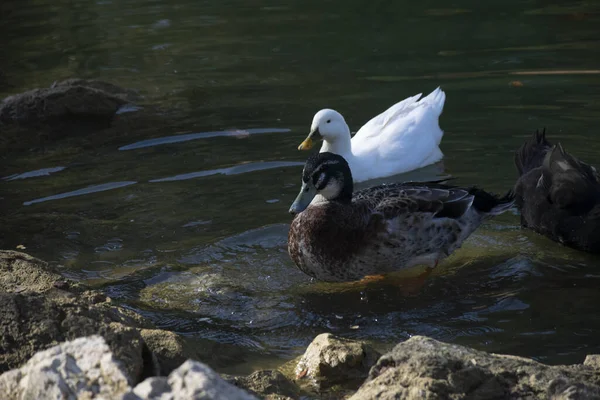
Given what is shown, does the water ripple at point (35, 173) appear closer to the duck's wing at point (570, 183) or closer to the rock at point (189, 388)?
the duck's wing at point (570, 183)

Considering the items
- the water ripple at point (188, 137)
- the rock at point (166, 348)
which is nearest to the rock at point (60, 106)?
the water ripple at point (188, 137)

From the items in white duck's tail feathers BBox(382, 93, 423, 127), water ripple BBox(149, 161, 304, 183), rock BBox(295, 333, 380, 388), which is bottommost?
water ripple BBox(149, 161, 304, 183)

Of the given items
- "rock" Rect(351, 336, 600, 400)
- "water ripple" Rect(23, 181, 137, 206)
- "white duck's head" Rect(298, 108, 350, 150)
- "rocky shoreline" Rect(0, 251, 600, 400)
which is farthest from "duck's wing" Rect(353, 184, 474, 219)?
"water ripple" Rect(23, 181, 137, 206)

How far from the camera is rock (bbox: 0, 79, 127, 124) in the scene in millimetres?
11344

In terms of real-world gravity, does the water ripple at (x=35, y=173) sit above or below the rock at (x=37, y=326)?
below

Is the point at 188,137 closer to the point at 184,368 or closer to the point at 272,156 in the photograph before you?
the point at 272,156

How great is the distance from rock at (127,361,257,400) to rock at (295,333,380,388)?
5.99 ft

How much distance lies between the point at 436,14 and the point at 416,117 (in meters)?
5.65

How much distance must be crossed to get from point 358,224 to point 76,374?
3.39 metres

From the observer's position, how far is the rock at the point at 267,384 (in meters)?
4.22

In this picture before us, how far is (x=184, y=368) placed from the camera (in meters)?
2.90

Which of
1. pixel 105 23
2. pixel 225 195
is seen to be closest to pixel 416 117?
pixel 225 195

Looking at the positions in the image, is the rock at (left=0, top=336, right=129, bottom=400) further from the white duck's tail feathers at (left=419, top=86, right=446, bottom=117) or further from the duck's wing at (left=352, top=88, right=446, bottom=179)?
the white duck's tail feathers at (left=419, top=86, right=446, bottom=117)

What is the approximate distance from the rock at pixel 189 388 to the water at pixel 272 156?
2362 mm
